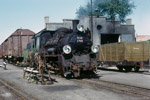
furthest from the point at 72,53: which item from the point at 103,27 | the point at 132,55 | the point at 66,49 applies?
the point at 103,27

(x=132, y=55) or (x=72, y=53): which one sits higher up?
(x=72, y=53)

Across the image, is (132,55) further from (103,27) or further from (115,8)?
(115,8)

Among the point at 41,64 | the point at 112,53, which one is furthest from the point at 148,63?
the point at 41,64

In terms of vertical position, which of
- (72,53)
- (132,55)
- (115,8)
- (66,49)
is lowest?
(132,55)

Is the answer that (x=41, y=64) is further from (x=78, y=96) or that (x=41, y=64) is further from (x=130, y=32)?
(x=130, y=32)

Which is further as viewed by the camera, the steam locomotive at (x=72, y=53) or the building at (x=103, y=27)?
the building at (x=103, y=27)

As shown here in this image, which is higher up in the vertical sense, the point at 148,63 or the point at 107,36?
the point at 107,36

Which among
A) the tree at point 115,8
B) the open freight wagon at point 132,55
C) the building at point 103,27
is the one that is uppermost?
the tree at point 115,8

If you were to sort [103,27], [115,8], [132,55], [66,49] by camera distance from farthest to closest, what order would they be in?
[115,8]
[103,27]
[132,55]
[66,49]

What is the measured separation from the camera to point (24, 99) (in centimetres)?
638

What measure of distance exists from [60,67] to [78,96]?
4.66m

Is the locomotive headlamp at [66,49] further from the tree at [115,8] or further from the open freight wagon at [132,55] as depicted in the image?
the tree at [115,8]

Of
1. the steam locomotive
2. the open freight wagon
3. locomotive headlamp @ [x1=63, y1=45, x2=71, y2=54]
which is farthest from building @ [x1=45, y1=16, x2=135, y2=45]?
locomotive headlamp @ [x1=63, y1=45, x2=71, y2=54]

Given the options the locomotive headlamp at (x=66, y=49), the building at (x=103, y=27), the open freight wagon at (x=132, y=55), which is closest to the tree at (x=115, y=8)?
the building at (x=103, y=27)
